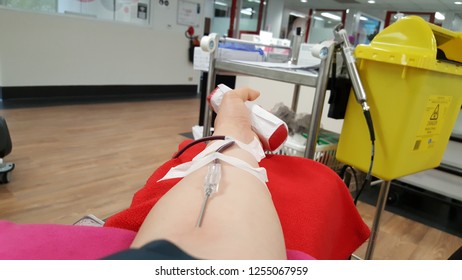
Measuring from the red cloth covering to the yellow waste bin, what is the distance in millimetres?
240

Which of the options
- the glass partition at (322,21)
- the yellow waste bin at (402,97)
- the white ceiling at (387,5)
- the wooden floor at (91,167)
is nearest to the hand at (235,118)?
the yellow waste bin at (402,97)

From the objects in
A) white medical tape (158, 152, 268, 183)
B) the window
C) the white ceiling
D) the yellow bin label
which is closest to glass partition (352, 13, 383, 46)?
the white ceiling

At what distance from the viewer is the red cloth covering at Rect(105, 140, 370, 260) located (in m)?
0.53

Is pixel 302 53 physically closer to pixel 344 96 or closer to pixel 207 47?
pixel 207 47

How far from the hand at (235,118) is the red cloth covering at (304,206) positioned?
0.07 m

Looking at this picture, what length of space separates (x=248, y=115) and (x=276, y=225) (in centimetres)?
39

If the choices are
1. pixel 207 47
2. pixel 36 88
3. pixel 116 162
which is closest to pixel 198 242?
pixel 207 47

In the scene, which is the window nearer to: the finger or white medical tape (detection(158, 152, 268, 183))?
the finger

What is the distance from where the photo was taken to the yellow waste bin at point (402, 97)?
79cm

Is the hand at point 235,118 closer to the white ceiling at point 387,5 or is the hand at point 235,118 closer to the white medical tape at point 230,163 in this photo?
the white medical tape at point 230,163

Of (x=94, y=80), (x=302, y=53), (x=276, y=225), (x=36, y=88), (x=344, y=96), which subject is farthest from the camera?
(x=94, y=80)
